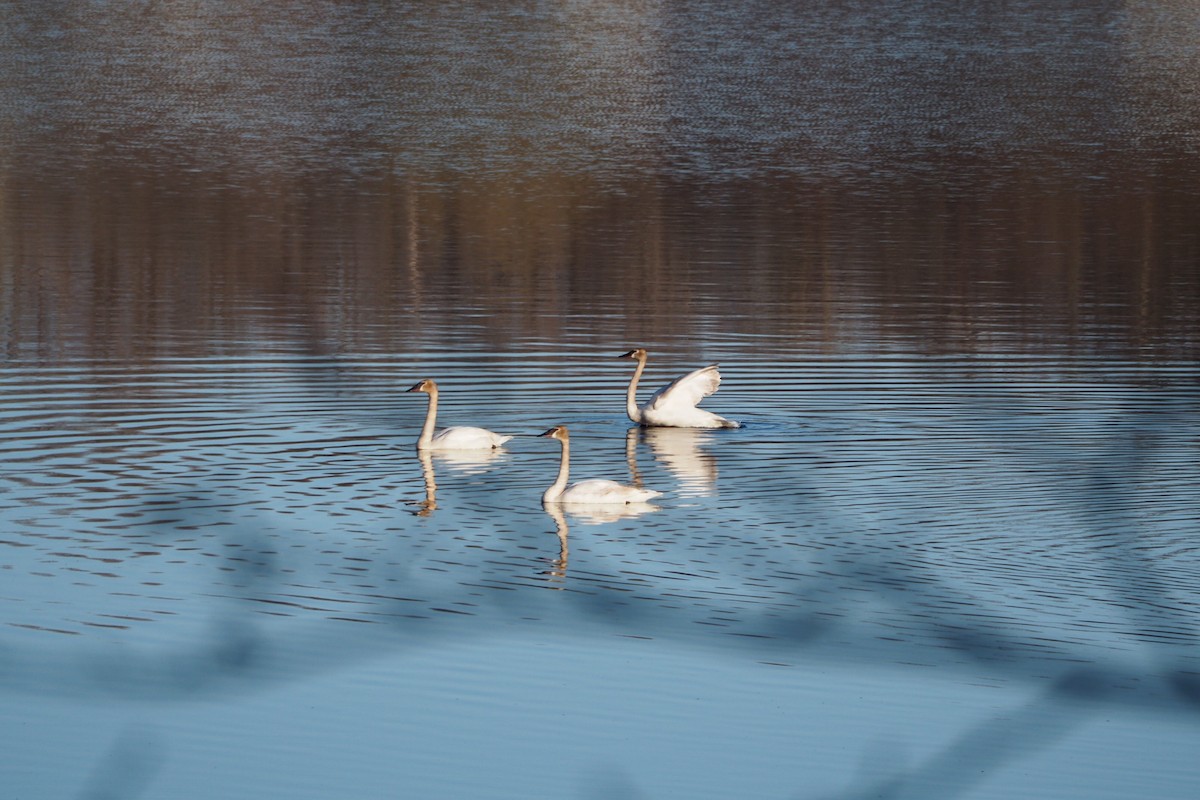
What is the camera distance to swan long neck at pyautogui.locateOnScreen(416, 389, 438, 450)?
16.8 m

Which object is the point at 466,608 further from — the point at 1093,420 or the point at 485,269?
the point at 485,269

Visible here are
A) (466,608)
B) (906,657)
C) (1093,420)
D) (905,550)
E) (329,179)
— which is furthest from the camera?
(329,179)

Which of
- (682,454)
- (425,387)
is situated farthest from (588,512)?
(425,387)

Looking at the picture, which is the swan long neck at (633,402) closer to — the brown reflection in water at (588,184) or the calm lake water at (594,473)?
the calm lake water at (594,473)

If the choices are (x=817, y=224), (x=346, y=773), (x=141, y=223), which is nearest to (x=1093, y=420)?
(x=346, y=773)

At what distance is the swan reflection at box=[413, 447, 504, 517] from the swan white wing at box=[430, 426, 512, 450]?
4 centimetres

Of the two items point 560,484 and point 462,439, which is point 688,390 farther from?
point 560,484

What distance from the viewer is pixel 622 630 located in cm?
1160

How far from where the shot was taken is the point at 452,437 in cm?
1647

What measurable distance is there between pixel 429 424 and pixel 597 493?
2.73 m

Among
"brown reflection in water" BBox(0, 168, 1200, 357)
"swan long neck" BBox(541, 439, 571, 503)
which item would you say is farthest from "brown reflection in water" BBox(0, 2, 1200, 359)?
"swan long neck" BBox(541, 439, 571, 503)

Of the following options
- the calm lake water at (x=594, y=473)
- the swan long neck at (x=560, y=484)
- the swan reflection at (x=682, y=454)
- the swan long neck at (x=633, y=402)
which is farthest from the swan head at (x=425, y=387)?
the swan long neck at (x=560, y=484)

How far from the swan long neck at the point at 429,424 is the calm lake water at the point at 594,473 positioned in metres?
0.29

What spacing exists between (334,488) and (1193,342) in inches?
439
